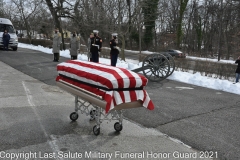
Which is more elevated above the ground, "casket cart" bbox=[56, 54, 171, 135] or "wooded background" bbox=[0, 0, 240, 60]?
"wooded background" bbox=[0, 0, 240, 60]

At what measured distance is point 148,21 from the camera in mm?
23922

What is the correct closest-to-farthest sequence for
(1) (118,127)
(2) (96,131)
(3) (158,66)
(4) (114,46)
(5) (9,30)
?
(2) (96,131), (1) (118,127), (3) (158,66), (4) (114,46), (5) (9,30)

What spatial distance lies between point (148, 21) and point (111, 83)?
21.0 meters

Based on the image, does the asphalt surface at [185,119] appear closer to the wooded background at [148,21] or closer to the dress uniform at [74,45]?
the dress uniform at [74,45]

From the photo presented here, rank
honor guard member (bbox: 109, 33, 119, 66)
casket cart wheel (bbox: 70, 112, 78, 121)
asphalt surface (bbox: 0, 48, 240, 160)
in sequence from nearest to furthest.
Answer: asphalt surface (bbox: 0, 48, 240, 160) < casket cart wheel (bbox: 70, 112, 78, 121) < honor guard member (bbox: 109, 33, 119, 66)

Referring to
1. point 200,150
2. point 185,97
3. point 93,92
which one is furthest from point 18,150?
point 185,97

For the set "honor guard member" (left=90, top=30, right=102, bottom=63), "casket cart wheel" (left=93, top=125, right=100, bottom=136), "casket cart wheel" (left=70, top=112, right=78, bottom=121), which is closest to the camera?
"casket cart wheel" (left=93, top=125, right=100, bottom=136)

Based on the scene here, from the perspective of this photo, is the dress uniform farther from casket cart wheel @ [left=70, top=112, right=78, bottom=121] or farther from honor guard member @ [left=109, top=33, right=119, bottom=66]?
casket cart wheel @ [left=70, top=112, right=78, bottom=121]

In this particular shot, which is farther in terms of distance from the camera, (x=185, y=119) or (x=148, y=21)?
(x=148, y=21)

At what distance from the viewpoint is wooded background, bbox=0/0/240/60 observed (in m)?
19.6

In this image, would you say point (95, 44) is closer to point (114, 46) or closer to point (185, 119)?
point (114, 46)

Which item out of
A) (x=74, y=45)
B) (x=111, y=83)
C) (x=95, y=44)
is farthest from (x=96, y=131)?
(x=74, y=45)

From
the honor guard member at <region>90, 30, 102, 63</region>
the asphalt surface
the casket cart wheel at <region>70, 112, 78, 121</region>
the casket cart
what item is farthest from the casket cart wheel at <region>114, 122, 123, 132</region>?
the honor guard member at <region>90, 30, 102, 63</region>

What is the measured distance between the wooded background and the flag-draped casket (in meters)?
15.1
